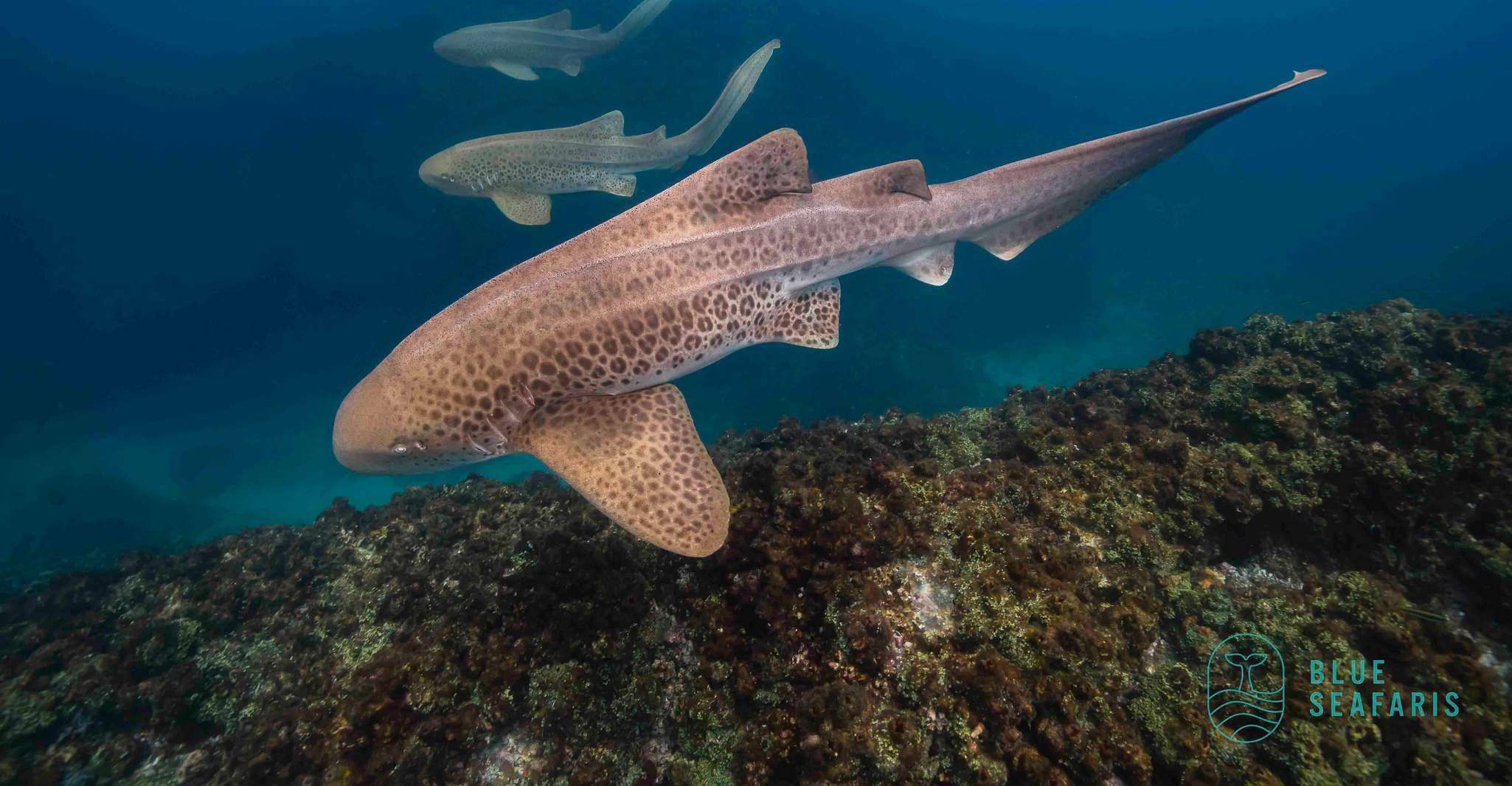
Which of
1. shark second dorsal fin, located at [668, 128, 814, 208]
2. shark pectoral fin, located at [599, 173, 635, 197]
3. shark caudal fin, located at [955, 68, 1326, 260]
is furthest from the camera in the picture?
shark pectoral fin, located at [599, 173, 635, 197]

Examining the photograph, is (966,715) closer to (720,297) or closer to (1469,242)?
(720,297)

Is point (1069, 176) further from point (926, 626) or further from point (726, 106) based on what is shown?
point (726, 106)

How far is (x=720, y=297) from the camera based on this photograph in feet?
14.7

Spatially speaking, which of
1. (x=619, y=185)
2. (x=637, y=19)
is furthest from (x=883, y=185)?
(x=637, y=19)

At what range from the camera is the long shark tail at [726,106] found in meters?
10.5

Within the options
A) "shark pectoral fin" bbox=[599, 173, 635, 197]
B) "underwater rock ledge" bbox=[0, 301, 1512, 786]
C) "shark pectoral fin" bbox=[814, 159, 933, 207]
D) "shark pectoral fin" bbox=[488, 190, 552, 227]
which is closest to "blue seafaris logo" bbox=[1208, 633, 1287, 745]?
"underwater rock ledge" bbox=[0, 301, 1512, 786]

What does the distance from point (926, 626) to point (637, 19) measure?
16.6m

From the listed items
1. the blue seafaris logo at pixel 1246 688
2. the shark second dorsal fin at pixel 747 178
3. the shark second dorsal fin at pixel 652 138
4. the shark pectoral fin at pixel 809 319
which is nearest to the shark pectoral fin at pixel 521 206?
the shark second dorsal fin at pixel 652 138

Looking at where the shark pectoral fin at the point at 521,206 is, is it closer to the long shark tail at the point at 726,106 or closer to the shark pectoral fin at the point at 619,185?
→ the shark pectoral fin at the point at 619,185

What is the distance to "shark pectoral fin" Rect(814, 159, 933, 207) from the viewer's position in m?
4.93

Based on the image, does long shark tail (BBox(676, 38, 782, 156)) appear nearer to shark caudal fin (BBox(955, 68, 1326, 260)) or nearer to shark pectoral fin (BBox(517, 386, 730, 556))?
shark caudal fin (BBox(955, 68, 1326, 260))

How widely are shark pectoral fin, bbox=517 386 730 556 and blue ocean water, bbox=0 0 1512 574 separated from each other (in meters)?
15.7

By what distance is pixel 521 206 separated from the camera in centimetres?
1070

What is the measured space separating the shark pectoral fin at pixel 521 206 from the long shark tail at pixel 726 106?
3.51 m
